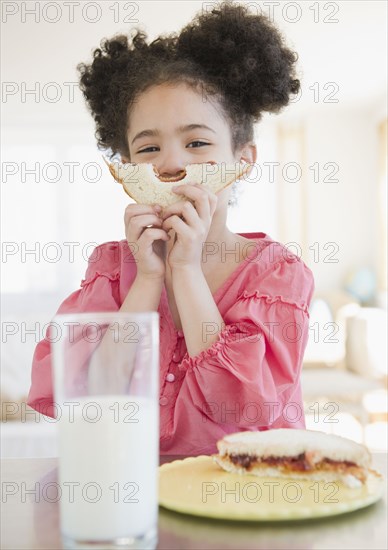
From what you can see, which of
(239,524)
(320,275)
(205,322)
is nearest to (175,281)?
(205,322)

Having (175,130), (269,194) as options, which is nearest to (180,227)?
(175,130)

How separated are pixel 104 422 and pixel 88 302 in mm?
821

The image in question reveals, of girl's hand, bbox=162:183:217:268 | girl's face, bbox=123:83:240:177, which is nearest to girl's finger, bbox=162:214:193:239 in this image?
girl's hand, bbox=162:183:217:268

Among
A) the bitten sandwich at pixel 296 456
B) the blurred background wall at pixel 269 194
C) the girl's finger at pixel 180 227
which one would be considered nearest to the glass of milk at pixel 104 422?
the bitten sandwich at pixel 296 456

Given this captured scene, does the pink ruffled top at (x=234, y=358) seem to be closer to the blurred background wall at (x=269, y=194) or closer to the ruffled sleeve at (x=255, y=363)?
the ruffled sleeve at (x=255, y=363)

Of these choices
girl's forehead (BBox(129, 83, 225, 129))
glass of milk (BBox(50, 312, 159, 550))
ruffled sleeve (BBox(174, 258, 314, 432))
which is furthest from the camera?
girl's forehead (BBox(129, 83, 225, 129))

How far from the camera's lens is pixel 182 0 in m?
4.76

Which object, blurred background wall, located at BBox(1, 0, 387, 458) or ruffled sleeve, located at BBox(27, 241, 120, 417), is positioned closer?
ruffled sleeve, located at BBox(27, 241, 120, 417)

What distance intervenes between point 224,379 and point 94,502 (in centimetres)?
62

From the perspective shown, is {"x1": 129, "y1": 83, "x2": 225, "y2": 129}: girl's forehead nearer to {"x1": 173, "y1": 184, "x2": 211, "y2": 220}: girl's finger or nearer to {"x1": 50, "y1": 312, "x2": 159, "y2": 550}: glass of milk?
{"x1": 173, "y1": 184, "x2": 211, "y2": 220}: girl's finger

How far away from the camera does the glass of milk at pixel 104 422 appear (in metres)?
0.62

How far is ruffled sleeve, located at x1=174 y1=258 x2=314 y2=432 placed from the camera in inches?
47.3

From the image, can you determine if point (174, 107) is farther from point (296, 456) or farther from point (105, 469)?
point (105, 469)

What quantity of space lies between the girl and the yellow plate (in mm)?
277
